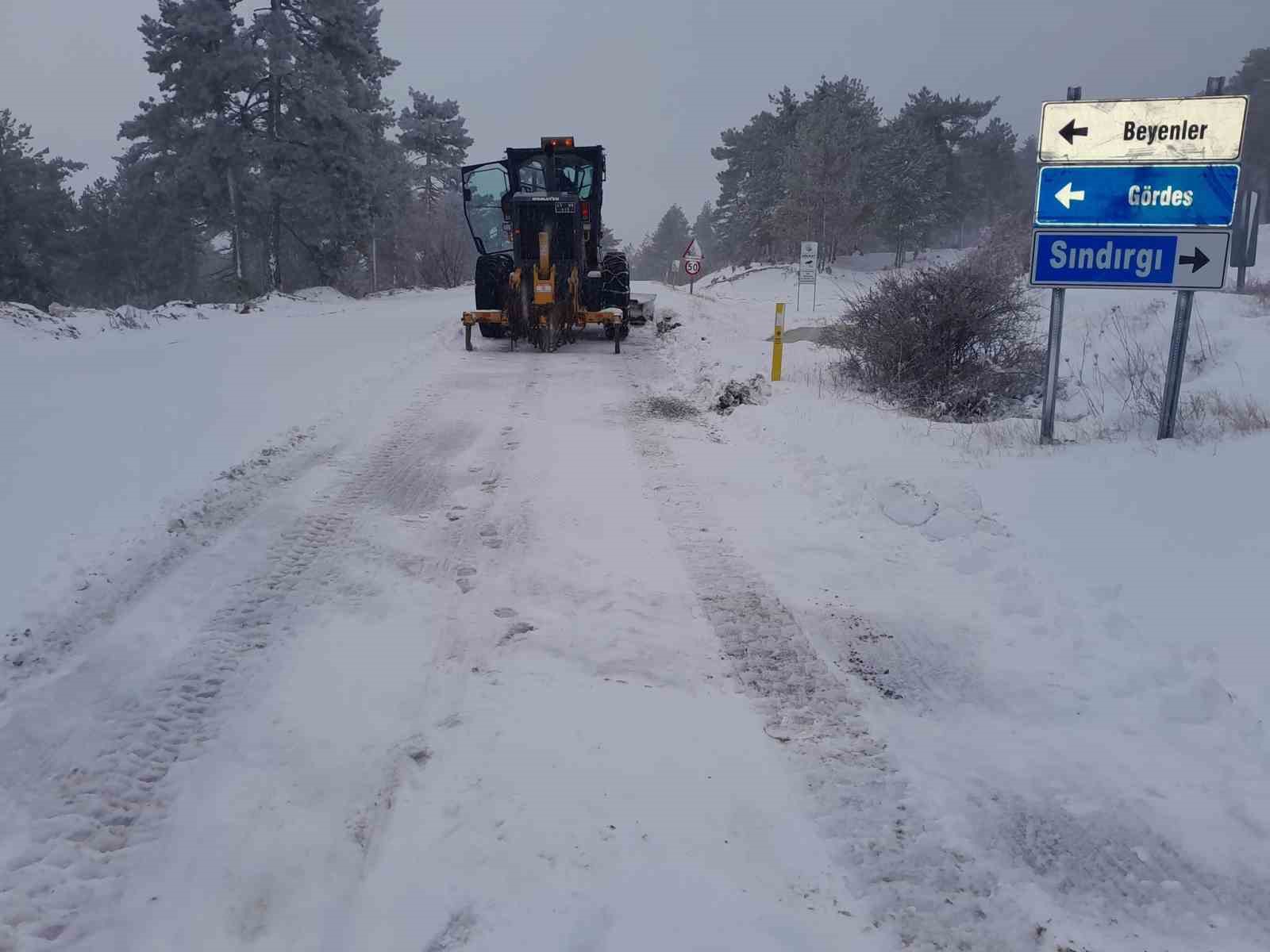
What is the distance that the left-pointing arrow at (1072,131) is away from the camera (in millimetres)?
6773

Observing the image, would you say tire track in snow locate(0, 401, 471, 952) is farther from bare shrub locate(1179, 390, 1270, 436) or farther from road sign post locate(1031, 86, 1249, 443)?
bare shrub locate(1179, 390, 1270, 436)

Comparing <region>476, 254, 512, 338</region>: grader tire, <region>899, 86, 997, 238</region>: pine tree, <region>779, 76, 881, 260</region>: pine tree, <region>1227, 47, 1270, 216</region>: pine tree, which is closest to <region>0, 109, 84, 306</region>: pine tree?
<region>476, 254, 512, 338</region>: grader tire

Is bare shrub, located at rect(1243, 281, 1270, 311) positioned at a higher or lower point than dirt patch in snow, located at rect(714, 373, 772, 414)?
higher

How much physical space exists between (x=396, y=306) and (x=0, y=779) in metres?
25.2

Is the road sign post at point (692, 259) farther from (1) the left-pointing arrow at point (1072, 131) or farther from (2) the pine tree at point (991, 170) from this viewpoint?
(2) the pine tree at point (991, 170)

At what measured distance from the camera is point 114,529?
5.10 meters

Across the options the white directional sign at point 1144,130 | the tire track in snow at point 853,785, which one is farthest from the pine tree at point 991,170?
the tire track in snow at point 853,785

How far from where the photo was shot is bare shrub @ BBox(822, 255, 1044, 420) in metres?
10.3

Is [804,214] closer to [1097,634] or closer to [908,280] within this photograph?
[908,280]

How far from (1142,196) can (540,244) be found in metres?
9.55

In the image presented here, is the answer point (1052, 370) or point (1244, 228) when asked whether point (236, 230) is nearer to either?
point (1052, 370)

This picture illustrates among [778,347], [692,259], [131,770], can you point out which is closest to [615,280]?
[778,347]

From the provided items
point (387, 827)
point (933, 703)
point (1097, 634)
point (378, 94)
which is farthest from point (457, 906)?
point (378, 94)

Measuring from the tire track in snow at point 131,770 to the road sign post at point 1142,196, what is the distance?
21.1 ft
